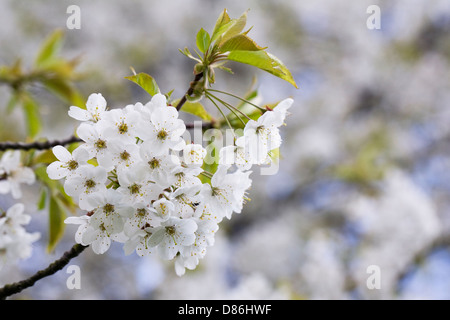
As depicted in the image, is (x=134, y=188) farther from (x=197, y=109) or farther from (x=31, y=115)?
(x=31, y=115)

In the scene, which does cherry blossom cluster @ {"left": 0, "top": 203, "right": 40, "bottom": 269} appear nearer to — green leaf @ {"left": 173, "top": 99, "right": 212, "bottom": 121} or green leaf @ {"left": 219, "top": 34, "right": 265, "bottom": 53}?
green leaf @ {"left": 173, "top": 99, "right": 212, "bottom": 121}

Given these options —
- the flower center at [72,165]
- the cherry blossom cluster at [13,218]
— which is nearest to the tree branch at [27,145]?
the cherry blossom cluster at [13,218]

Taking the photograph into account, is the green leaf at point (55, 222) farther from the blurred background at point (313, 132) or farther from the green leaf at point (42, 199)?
the blurred background at point (313, 132)

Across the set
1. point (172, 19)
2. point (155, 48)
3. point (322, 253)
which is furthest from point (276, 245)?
point (172, 19)

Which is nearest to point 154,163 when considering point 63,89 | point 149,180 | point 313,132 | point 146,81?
point 149,180

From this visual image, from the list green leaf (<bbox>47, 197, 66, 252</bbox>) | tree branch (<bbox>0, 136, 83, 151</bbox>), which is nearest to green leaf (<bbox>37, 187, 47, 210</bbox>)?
green leaf (<bbox>47, 197, 66, 252</bbox>)

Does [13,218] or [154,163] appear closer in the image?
[154,163]

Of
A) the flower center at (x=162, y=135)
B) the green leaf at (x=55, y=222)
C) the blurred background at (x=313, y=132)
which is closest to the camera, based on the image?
the flower center at (x=162, y=135)
